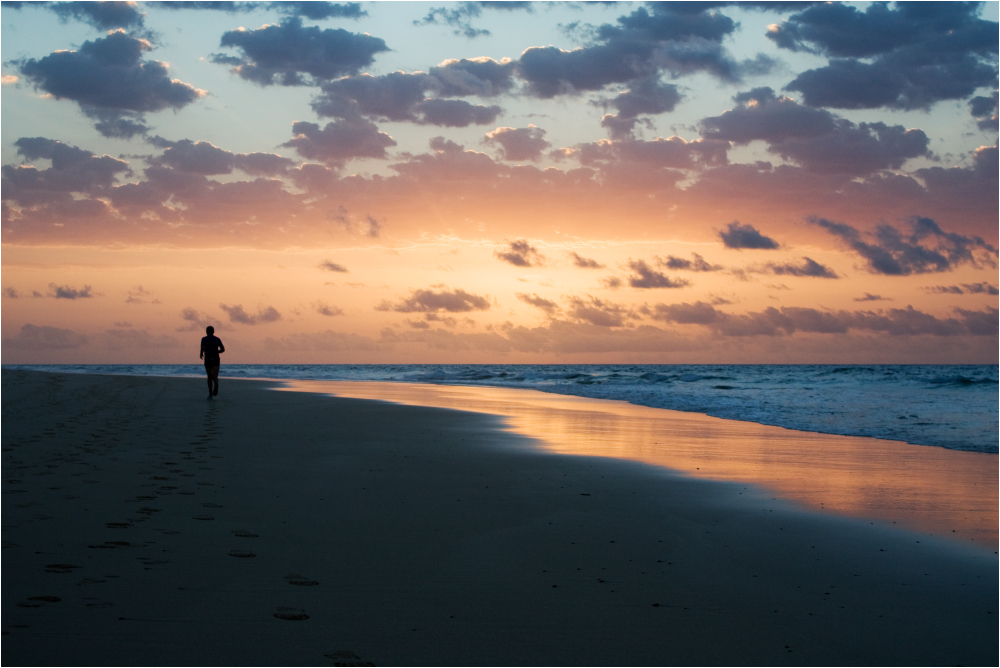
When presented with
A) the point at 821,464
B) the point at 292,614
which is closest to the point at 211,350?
the point at 821,464

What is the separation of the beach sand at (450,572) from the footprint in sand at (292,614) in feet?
0.09

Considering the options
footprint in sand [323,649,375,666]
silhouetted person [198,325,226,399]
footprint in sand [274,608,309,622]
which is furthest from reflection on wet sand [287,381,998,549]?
silhouetted person [198,325,226,399]

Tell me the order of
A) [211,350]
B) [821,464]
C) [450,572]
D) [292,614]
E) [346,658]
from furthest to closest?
1. [211,350]
2. [821,464]
3. [450,572]
4. [292,614]
5. [346,658]

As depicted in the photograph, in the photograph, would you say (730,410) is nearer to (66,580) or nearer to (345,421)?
(345,421)

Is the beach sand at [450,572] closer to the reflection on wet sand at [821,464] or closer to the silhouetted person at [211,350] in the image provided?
the reflection on wet sand at [821,464]

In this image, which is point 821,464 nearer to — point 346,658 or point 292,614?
point 292,614

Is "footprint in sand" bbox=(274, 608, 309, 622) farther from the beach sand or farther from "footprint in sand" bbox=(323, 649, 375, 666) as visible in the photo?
"footprint in sand" bbox=(323, 649, 375, 666)

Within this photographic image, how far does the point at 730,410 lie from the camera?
23172mm

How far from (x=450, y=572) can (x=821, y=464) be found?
7.99 m

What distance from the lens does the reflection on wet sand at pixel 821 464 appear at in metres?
7.64

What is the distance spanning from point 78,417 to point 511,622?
13.2 metres

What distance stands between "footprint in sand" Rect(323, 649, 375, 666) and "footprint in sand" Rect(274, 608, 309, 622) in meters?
0.49

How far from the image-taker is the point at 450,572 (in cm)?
512

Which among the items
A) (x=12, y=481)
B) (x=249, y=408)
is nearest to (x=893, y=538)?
(x=12, y=481)
